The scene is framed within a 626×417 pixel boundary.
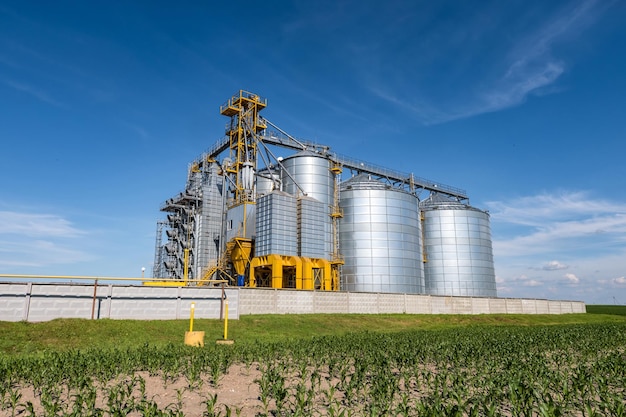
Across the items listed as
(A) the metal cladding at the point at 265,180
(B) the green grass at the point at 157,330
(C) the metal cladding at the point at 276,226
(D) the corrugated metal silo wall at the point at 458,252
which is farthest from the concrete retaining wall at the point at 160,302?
(D) the corrugated metal silo wall at the point at 458,252

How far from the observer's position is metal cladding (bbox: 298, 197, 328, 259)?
150 ft

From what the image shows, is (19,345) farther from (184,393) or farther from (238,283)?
(238,283)

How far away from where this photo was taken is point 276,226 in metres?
43.6

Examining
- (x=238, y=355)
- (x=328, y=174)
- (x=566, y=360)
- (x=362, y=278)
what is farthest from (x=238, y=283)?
(x=566, y=360)

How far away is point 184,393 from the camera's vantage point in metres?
9.81

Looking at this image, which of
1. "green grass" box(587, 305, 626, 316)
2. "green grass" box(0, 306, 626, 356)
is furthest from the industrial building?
"green grass" box(587, 305, 626, 316)

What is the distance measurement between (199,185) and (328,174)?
18788mm

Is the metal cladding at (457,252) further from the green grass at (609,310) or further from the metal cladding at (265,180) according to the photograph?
Answer: the green grass at (609,310)

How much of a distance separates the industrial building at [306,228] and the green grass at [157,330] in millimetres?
11243

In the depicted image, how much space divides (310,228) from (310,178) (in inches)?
347

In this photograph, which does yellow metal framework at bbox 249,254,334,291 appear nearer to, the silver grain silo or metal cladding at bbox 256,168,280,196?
the silver grain silo

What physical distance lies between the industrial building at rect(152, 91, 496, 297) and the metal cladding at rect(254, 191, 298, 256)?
0.35 feet

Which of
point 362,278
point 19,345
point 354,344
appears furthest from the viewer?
point 362,278

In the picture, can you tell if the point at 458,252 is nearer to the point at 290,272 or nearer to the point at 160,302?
the point at 290,272
